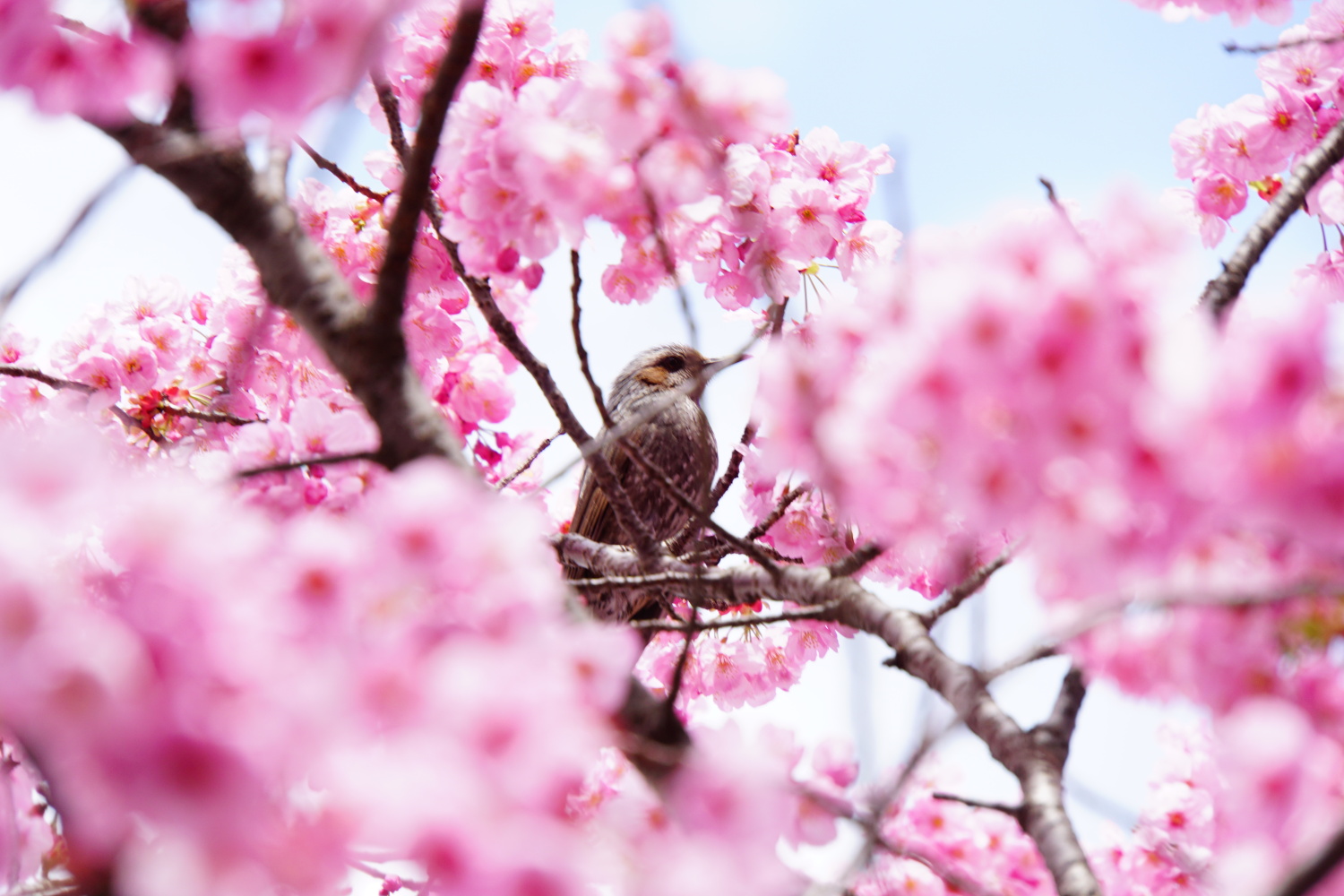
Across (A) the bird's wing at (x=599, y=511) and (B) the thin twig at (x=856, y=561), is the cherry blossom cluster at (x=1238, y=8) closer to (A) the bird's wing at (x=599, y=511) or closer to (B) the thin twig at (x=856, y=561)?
(B) the thin twig at (x=856, y=561)

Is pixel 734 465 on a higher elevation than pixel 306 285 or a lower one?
higher

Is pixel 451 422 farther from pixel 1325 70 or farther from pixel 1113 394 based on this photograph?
pixel 1325 70

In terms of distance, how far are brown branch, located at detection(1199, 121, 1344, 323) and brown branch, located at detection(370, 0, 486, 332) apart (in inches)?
55.3

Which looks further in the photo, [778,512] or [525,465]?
[525,465]

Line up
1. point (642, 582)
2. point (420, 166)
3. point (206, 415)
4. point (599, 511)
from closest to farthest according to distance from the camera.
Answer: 1. point (420, 166)
2. point (642, 582)
3. point (206, 415)
4. point (599, 511)

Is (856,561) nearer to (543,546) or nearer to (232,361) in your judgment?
(543,546)

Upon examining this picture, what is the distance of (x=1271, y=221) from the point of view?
6.05 ft

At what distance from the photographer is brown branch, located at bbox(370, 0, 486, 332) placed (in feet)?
3.98

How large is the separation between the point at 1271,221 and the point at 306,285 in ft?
5.94

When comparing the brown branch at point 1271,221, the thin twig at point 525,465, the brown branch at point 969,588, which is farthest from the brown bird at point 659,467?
the brown branch at point 1271,221

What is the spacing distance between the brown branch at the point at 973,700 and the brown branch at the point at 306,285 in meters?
0.77

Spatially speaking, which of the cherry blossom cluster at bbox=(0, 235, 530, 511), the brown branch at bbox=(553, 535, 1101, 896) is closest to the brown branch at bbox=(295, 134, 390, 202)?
the cherry blossom cluster at bbox=(0, 235, 530, 511)

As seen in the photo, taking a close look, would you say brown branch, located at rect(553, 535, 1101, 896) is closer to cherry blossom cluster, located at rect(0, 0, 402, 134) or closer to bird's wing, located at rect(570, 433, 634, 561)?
cherry blossom cluster, located at rect(0, 0, 402, 134)

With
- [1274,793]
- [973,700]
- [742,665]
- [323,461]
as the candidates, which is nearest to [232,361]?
[323,461]
